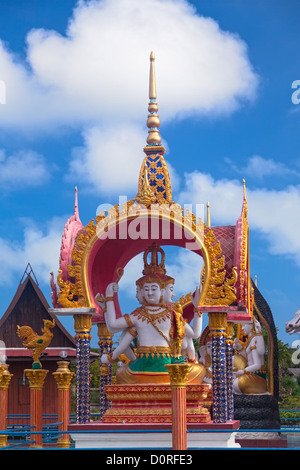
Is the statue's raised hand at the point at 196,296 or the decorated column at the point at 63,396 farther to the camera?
the decorated column at the point at 63,396

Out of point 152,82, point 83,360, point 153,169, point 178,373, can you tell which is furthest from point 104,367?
point 152,82

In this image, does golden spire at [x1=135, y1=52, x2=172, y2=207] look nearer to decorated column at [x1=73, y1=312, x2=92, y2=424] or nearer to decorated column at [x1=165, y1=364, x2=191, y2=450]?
decorated column at [x1=73, y1=312, x2=92, y2=424]

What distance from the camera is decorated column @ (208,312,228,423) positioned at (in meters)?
16.5

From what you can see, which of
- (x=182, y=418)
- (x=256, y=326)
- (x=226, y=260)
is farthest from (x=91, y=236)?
(x=256, y=326)

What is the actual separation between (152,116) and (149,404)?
618cm

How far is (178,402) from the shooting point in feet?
47.0

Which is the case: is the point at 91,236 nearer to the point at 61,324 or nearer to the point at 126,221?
the point at 126,221

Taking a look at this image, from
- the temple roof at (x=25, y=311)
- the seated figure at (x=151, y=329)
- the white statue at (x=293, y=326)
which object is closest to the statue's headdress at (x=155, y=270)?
the seated figure at (x=151, y=329)

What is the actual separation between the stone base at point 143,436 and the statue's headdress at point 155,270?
9.98ft

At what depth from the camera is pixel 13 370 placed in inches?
1261

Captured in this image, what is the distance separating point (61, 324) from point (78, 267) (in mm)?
15143

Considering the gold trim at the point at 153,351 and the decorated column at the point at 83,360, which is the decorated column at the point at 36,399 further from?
the gold trim at the point at 153,351

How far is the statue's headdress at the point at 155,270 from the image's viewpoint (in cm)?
1781

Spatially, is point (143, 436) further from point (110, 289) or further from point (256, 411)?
point (256, 411)
